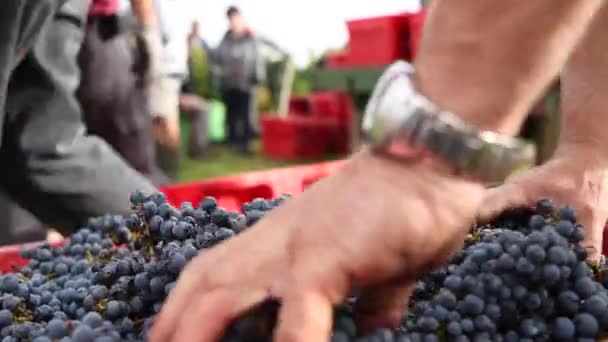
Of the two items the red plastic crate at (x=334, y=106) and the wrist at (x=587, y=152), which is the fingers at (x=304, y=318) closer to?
the wrist at (x=587, y=152)

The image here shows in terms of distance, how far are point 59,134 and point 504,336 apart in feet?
2.87

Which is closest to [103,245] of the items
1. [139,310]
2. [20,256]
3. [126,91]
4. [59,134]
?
[20,256]

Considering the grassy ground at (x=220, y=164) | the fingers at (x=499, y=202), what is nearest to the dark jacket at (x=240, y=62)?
the grassy ground at (x=220, y=164)

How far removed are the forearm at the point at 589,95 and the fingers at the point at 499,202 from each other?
0.12 metres

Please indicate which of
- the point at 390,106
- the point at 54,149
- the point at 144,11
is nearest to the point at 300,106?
the point at 144,11

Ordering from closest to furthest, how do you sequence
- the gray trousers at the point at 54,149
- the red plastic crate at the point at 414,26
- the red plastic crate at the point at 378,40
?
the gray trousers at the point at 54,149 → the red plastic crate at the point at 414,26 → the red plastic crate at the point at 378,40

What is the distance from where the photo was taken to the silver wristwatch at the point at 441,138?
0.43m

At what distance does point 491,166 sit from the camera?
44 centimetres

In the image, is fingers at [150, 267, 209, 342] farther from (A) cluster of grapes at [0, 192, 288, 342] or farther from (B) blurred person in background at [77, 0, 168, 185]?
(B) blurred person in background at [77, 0, 168, 185]

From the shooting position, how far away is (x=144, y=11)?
8.42ft

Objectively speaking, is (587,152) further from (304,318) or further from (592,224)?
(304,318)

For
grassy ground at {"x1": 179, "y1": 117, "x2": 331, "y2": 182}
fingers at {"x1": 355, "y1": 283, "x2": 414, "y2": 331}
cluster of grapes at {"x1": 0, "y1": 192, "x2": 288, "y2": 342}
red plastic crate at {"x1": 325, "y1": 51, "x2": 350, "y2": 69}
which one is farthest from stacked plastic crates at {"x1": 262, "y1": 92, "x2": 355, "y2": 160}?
fingers at {"x1": 355, "y1": 283, "x2": 414, "y2": 331}

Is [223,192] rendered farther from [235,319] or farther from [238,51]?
[238,51]

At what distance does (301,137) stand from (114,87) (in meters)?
2.64
